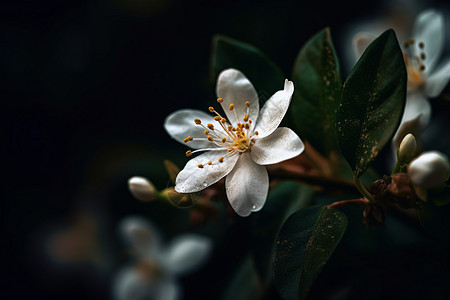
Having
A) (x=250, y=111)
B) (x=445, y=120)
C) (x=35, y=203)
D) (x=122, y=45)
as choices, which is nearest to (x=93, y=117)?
(x=122, y=45)

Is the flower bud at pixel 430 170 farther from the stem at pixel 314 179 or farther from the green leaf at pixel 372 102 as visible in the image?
the stem at pixel 314 179

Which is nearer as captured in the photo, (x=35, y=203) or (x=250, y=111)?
(x=250, y=111)

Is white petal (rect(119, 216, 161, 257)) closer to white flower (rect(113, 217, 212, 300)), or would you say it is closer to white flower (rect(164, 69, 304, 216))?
white flower (rect(113, 217, 212, 300))

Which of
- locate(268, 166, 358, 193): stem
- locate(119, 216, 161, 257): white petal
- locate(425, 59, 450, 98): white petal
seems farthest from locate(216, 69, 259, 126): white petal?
locate(119, 216, 161, 257): white petal

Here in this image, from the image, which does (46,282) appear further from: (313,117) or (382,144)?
(382,144)

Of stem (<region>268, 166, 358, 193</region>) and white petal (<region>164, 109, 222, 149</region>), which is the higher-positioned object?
white petal (<region>164, 109, 222, 149</region>)
